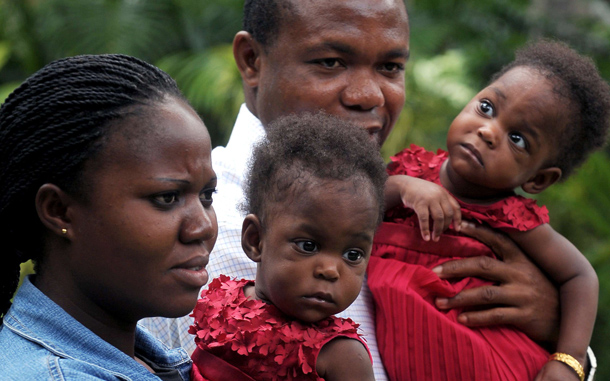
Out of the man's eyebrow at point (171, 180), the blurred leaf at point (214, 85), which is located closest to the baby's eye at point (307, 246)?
the man's eyebrow at point (171, 180)

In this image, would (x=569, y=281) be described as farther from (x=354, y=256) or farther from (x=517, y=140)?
(x=354, y=256)

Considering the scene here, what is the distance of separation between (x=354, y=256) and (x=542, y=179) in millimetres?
1107

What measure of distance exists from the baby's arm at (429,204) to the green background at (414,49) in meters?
3.53

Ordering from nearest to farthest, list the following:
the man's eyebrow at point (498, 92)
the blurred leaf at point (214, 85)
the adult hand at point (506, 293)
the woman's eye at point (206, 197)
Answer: the woman's eye at point (206, 197) < the adult hand at point (506, 293) < the man's eyebrow at point (498, 92) < the blurred leaf at point (214, 85)

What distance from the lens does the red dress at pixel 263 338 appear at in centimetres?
197

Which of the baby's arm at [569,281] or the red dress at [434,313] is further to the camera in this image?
the baby's arm at [569,281]

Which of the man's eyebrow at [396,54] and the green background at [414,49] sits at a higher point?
the man's eyebrow at [396,54]

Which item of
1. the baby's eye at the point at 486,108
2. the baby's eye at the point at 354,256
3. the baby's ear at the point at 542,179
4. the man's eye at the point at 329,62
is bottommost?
the baby's ear at the point at 542,179

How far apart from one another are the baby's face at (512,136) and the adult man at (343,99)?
22 cm

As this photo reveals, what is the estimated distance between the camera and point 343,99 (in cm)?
279

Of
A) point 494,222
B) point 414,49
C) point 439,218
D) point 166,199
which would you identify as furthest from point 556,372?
point 414,49

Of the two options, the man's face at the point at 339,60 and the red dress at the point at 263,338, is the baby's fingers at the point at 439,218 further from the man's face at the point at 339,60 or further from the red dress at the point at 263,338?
the red dress at the point at 263,338

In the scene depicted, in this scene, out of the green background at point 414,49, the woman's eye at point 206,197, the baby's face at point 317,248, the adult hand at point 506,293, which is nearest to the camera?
the woman's eye at point 206,197

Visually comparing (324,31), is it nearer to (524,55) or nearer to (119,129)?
(524,55)
